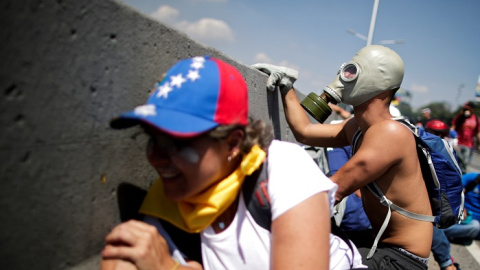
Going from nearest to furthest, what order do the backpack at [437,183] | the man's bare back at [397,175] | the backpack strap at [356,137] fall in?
the man's bare back at [397,175], the backpack at [437,183], the backpack strap at [356,137]

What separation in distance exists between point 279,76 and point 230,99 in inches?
71.0

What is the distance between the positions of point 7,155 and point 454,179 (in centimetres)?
261

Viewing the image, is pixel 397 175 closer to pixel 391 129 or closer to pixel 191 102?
pixel 391 129

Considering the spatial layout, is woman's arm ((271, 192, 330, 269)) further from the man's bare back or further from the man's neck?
the man's neck

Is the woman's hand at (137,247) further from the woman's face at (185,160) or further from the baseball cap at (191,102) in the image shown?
the baseball cap at (191,102)

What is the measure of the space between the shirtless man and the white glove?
0.52m

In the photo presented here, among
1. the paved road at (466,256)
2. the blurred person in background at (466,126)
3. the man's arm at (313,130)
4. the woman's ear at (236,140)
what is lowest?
the paved road at (466,256)

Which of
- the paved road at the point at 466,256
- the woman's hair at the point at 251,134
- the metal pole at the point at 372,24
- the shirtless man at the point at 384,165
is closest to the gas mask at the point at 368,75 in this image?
the shirtless man at the point at 384,165

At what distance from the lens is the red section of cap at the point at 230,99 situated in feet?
3.87

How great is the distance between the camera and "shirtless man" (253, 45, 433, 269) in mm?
2055

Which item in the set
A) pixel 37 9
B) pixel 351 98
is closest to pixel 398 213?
pixel 351 98

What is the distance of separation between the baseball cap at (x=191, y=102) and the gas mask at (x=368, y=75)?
4.86 ft

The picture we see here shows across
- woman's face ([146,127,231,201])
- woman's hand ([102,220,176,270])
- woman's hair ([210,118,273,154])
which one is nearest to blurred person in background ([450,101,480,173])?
woman's hair ([210,118,273,154])

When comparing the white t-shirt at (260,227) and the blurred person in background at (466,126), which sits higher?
the white t-shirt at (260,227)
